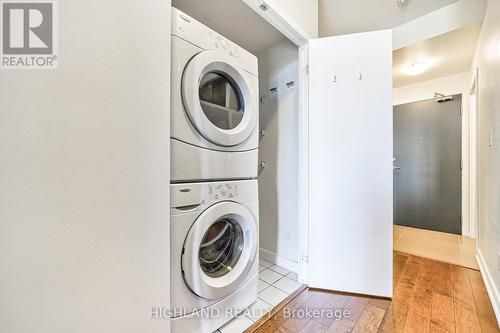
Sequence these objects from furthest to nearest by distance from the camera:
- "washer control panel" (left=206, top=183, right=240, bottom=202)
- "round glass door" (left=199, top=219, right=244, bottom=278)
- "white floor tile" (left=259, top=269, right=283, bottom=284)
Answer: "white floor tile" (left=259, top=269, right=283, bottom=284), "round glass door" (left=199, top=219, right=244, bottom=278), "washer control panel" (left=206, top=183, right=240, bottom=202)

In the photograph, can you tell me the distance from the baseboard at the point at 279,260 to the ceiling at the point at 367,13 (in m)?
2.27

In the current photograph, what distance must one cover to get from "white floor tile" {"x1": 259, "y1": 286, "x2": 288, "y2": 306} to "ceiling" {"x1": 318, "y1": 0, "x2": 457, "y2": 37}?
2380 mm

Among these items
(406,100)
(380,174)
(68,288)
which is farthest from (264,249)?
(406,100)

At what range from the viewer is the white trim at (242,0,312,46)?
1250mm

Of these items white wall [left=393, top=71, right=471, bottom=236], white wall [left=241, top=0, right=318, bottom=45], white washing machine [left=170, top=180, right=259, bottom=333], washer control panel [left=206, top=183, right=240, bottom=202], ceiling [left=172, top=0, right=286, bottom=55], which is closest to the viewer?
white washing machine [left=170, top=180, right=259, bottom=333]

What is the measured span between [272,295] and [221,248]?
0.56 meters

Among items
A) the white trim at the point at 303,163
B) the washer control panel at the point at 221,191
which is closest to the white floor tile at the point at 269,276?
the white trim at the point at 303,163

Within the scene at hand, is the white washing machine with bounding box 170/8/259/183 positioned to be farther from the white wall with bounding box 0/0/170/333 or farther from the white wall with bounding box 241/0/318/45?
the white wall with bounding box 241/0/318/45

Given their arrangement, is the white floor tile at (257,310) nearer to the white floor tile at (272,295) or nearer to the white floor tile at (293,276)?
the white floor tile at (272,295)

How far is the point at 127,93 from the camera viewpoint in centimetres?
72

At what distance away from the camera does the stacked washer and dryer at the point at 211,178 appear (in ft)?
3.10

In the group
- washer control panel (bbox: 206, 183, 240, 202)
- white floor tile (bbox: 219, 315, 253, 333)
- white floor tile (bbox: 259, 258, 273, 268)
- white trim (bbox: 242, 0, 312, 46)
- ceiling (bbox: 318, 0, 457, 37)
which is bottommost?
white floor tile (bbox: 259, 258, 273, 268)

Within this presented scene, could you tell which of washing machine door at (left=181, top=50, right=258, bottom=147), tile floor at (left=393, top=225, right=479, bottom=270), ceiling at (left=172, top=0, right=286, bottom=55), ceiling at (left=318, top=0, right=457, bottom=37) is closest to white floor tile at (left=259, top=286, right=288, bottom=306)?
washing machine door at (left=181, top=50, right=258, bottom=147)

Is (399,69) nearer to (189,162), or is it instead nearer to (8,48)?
(189,162)
